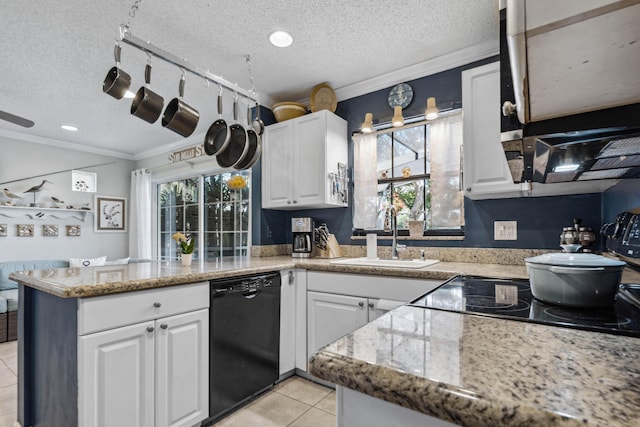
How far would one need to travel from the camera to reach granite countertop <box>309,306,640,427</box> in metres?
0.40

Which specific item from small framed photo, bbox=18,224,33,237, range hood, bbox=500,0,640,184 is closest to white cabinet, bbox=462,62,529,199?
range hood, bbox=500,0,640,184

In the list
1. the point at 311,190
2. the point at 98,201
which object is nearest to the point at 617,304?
the point at 311,190

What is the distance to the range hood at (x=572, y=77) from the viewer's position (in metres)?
0.50

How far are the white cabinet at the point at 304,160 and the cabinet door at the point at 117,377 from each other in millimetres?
1654

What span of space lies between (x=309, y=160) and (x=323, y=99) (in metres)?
0.62

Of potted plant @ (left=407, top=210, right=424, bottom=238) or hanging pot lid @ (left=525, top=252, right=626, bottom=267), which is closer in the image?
hanging pot lid @ (left=525, top=252, right=626, bottom=267)

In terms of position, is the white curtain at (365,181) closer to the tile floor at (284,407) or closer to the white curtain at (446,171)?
the white curtain at (446,171)

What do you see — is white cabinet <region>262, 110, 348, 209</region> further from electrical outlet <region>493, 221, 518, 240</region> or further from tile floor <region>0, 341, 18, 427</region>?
tile floor <region>0, 341, 18, 427</region>

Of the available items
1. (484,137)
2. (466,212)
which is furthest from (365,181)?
(484,137)

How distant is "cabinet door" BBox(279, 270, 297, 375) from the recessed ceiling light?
5.39 feet

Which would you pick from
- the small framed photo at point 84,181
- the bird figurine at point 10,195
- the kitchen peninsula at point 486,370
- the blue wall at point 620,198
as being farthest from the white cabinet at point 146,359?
the small framed photo at point 84,181

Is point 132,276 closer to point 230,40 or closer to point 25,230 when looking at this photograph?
point 230,40

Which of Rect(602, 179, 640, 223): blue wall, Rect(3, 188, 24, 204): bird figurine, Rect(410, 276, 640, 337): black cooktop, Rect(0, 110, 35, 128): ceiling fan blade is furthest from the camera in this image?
Rect(3, 188, 24, 204): bird figurine

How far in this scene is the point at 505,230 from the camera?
7.59 ft
